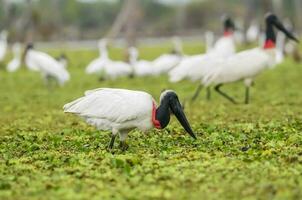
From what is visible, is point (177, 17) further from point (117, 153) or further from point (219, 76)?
point (117, 153)

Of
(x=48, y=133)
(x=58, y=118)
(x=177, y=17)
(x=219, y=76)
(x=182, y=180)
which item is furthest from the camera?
(x=177, y=17)

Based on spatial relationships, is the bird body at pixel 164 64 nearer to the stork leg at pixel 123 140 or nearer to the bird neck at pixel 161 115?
the stork leg at pixel 123 140

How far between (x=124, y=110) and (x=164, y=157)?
2.57ft

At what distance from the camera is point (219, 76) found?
15.4 meters

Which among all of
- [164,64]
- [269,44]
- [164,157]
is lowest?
[164,157]

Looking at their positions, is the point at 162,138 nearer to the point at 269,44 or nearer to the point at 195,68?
the point at 269,44

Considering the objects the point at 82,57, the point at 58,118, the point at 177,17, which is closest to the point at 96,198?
the point at 58,118

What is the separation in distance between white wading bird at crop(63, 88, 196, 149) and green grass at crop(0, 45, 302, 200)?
35 centimetres

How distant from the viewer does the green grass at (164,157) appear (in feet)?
22.2

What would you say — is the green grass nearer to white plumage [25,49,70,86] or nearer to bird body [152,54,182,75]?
white plumage [25,49,70,86]

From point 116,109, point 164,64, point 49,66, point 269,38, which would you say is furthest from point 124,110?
point 164,64

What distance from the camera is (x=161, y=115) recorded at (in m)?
9.01

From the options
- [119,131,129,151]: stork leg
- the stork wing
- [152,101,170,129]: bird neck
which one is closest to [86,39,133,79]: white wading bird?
[119,131,129,151]: stork leg

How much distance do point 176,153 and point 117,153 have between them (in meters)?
0.71
